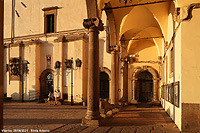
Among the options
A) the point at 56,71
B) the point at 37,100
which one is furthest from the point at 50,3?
the point at 37,100

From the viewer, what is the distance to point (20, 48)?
774 inches

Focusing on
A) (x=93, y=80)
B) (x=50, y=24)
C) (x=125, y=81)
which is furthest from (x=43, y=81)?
(x=93, y=80)

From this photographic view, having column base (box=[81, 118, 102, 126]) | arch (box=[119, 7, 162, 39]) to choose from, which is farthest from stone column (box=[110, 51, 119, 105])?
column base (box=[81, 118, 102, 126])

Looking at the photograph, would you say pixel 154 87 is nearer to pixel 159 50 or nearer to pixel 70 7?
pixel 159 50

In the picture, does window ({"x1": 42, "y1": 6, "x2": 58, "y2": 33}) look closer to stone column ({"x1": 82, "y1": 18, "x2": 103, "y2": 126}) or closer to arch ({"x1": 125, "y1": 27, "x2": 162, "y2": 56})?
arch ({"x1": 125, "y1": 27, "x2": 162, "y2": 56})

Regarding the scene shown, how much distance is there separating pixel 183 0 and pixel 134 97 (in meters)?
12.3

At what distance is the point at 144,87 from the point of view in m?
17.8

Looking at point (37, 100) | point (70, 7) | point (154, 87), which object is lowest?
point (37, 100)

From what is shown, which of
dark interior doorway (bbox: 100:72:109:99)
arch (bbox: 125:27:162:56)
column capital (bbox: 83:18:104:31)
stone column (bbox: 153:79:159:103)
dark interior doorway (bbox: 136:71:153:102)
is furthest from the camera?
dark interior doorway (bbox: 136:71:153:102)

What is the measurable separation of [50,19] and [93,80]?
46.4 ft

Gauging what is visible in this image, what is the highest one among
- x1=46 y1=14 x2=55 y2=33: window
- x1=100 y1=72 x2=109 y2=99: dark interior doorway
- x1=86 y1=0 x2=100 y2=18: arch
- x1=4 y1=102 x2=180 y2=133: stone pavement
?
x1=46 y1=14 x2=55 y2=33: window

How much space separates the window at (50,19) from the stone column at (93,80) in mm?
12373

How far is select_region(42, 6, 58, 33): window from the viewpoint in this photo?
18.6 m

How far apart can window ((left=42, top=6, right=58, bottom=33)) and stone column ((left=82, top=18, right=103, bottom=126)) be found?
1237cm
